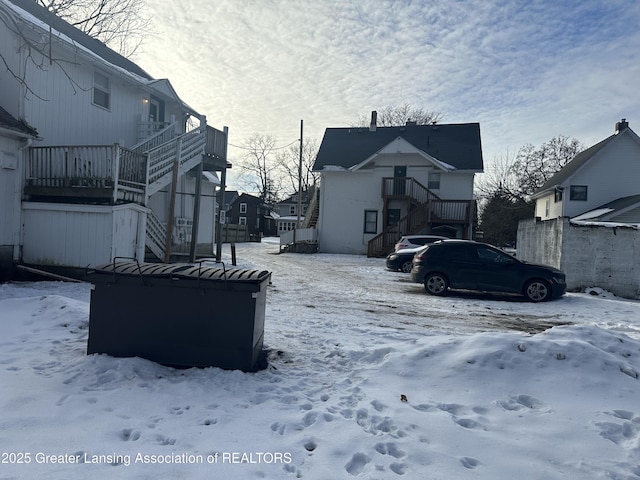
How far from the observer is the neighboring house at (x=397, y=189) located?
24328 mm

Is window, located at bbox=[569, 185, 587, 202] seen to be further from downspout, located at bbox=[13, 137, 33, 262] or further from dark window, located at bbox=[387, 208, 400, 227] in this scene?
downspout, located at bbox=[13, 137, 33, 262]

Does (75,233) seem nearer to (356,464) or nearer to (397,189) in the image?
(356,464)

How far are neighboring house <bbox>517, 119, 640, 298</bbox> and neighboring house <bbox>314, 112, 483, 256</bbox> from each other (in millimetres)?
6348

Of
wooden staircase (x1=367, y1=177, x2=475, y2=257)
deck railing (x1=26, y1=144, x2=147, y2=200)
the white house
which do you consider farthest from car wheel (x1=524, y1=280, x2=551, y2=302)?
the white house

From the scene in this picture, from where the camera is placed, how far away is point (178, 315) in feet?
14.6

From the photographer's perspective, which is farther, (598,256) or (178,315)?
(598,256)

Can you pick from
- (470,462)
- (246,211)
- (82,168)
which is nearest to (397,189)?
(82,168)

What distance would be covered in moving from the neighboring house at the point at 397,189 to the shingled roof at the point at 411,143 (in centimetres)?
7

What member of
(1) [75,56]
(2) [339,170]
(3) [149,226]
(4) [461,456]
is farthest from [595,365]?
(2) [339,170]

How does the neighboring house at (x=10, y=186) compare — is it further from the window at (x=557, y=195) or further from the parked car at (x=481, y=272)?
the window at (x=557, y=195)

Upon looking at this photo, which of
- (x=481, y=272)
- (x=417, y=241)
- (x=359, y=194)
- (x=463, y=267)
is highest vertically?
(x=359, y=194)

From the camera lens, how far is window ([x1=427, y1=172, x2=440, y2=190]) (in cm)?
2670

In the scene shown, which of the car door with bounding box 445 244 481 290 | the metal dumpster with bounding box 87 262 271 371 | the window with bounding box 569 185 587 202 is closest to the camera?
the metal dumpster with bounding box 87 262 271 371

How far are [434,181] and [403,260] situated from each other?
12172mm
